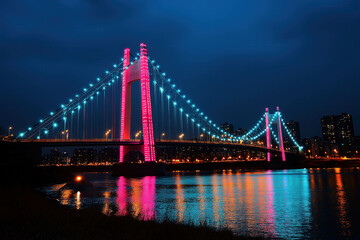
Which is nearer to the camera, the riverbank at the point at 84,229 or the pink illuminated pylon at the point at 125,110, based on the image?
the riverbank at the point at 84,229

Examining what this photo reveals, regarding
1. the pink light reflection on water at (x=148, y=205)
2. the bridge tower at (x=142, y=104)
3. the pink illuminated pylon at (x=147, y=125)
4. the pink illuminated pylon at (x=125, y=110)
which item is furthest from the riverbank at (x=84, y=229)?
the pink illuminated pylon at (x=125, y=110)

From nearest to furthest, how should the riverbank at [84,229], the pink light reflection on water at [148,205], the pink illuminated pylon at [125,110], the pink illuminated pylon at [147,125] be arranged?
the riverbank at [84,229] → the pink light reflection on water at [148,205] → the pink illuminated pylon at [147,125] → the pink illuminated pylon at [125,110]

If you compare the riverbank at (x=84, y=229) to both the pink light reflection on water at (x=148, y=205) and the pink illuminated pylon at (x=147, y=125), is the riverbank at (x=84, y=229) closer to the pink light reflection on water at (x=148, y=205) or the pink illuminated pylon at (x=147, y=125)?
the pink light reflection on water at (x=148, y=205)

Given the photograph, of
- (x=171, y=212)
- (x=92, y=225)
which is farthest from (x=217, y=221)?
(x=92, y=225)

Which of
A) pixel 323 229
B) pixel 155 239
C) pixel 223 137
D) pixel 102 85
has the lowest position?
pixel 323 229

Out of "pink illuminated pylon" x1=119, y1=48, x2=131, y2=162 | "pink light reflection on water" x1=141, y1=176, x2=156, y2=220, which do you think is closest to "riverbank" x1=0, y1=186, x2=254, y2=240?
"pink light reflection on water" x1=141, y1=176, x2=156, y2=220

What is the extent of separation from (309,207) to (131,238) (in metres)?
11.3

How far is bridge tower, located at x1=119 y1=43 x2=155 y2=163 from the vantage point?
4091 centimetres

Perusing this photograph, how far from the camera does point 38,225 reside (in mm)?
6867

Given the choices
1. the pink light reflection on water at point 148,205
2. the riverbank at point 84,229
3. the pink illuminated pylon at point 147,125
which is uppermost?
the pink illuminated pylon at point 147,125

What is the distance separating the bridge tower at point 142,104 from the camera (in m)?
40.9

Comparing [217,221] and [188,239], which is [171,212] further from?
[188,239]

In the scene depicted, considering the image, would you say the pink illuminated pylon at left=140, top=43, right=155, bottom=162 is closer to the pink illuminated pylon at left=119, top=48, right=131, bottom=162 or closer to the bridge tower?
the bridge tower

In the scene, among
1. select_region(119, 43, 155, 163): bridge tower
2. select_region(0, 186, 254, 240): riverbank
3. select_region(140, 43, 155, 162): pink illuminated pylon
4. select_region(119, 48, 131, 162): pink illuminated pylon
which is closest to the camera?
select_region(0, 186, 254, 240): riverbank
